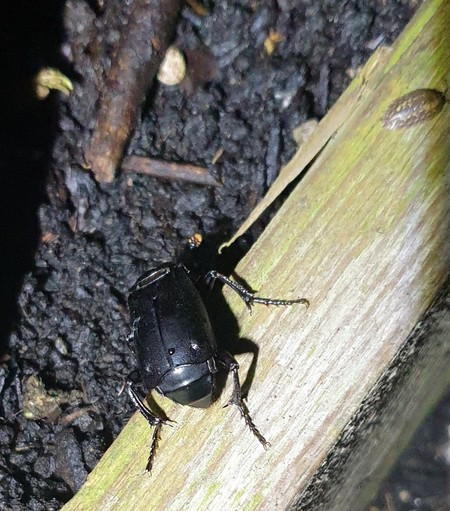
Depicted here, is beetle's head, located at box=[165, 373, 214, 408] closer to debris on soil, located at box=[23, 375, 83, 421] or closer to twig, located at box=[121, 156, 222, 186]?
debris on soil, located at box=[23, 375, 83, 421]

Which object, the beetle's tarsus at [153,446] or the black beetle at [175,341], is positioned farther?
the black beetle at [175,341]

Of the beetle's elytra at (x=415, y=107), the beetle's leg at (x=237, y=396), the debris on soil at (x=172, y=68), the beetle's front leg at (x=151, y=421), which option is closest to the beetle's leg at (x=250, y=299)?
Result: the beetle's leg at (x=237, y=396)

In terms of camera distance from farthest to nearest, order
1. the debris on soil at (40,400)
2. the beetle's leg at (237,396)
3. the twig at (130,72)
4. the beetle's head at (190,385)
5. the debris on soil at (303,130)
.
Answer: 1. the debris on soil at (303,130)
2. the twig at (130,72)
3. the debris on soil at (40,400)
4. the beetle's head at (190,385)
5. the beetle's leg at (237,396)

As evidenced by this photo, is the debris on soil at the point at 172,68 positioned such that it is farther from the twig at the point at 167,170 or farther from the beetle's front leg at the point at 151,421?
the beetle's front leg at the point at 151,421

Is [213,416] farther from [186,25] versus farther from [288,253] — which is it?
[186,25]

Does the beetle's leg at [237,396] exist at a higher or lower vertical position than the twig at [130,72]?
lower

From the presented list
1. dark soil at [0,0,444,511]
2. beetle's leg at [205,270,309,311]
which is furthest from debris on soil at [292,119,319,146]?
beetle's leg at [205,270,309,311]
